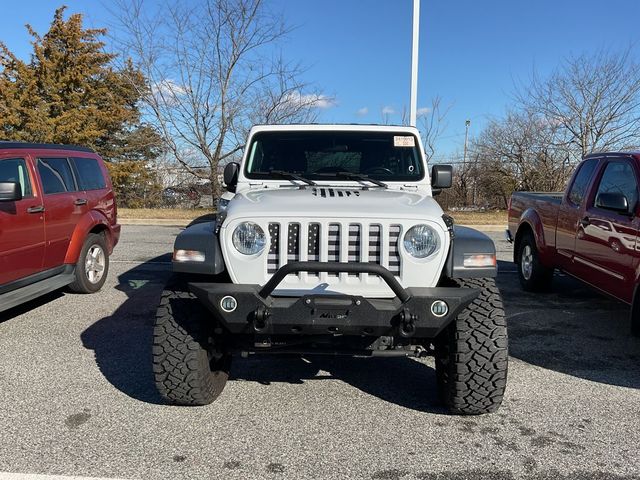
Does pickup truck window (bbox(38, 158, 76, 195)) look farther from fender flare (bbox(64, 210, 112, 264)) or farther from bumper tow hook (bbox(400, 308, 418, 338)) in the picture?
bumper tow hook (bbox(400, 308, 418, 338))

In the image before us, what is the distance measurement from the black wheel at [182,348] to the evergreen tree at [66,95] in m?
21.3

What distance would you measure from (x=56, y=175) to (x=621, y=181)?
19.8 ft

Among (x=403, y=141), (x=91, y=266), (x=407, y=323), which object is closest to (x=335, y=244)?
(x=407, y=323)

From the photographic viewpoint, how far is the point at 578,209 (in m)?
5.74

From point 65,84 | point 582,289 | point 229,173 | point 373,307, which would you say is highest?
point 65,84

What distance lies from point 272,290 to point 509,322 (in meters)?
3.57

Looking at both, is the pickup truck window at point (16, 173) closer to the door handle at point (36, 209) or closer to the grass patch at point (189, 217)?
the door handle at point (36, 209)

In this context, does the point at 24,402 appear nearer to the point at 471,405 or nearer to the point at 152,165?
the point at 471,405

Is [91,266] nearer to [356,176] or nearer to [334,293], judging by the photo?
[356,176]

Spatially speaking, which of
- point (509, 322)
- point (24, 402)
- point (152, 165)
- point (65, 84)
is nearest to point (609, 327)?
point (509, 322)

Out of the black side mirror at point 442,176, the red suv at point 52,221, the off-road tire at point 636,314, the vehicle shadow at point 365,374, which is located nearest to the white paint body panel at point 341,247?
the vehicle shadow at point 365,374

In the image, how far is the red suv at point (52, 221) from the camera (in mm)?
4910

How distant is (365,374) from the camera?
4.04 m

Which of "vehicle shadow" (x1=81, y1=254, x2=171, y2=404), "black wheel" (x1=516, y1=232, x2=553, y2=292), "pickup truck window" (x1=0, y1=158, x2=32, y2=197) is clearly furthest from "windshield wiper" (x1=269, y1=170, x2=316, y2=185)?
"black wheel" (x1=516, y1=232, x2=553, y2=292)
